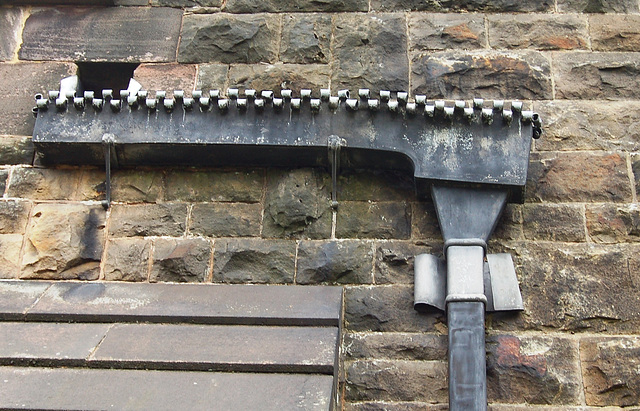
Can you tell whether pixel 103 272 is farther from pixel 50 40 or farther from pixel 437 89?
pixel 437 89

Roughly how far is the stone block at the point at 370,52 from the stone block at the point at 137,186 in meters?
1.03

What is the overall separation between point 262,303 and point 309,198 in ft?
2.17

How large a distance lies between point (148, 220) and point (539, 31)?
2273 millimetres

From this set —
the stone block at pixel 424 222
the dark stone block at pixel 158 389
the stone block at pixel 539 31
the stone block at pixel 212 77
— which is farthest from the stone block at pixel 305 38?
the dark stone block at pixel 158 389

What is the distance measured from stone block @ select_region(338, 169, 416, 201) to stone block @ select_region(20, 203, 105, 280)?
1.16m

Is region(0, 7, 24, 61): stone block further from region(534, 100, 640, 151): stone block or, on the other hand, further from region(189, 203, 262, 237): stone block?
region(534, 100, 640, 151): stone block

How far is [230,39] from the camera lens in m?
4.90

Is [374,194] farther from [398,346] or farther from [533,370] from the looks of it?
[533,370]

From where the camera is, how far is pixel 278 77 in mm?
4746

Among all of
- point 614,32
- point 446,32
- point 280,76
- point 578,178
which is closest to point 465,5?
point 446,32

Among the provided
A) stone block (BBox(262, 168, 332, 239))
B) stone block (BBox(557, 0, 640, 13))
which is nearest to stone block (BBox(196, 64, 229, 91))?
stone block (BBox(262, 168, 332, 239))

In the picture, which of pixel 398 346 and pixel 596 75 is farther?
pixel 596 75

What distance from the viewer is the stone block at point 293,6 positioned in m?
5.01

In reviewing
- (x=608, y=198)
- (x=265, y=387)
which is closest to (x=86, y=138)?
(x=265, y=387)
